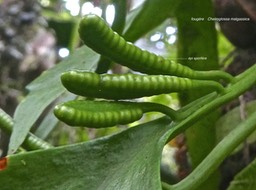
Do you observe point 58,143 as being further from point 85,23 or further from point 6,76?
point 85,23

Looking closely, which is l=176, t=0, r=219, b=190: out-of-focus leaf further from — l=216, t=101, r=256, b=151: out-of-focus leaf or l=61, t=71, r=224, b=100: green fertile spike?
l=61, t=71, r=224, b=100: green fertile spike

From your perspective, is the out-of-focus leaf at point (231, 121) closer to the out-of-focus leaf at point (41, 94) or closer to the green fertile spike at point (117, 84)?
the out-of-focus leaf at point (41, 94)

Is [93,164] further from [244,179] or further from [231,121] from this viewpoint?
[231,121]

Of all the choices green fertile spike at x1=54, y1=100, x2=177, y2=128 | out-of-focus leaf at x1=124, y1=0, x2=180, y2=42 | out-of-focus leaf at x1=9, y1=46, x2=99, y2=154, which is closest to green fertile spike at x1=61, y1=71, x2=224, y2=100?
green fertile spike at x1=54, y1=100, x2=177, y2=128

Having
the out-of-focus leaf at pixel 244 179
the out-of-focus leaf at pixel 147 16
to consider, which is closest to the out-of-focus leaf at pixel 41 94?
the out-of-focus leaf at pixel 147 16

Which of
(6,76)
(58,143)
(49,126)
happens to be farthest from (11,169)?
(6,76)

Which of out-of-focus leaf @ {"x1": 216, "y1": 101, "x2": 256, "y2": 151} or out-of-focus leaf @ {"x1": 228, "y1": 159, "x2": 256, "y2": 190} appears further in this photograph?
out-of-focus leaf @ {"x1": 216, "y1": 101, "x2": 256, "y2": 151}

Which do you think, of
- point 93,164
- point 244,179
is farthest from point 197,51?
point 93,164
